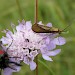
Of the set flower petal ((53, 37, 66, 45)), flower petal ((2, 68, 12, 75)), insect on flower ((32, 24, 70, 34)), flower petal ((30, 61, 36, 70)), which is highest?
insect on flower ((32, 24, 70, 34))

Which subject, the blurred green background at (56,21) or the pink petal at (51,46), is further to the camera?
the blurred green background at (56,21)

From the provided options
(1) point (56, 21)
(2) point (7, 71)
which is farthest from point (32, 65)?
(1) point (56, 21)

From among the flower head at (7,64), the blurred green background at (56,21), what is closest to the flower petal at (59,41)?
the flower head at (7,64)

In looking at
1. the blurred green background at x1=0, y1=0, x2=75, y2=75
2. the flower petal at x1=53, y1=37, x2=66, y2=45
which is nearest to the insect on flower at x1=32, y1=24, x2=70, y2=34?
the flower petal at x1=53, y1=37, x2=66, y2=45

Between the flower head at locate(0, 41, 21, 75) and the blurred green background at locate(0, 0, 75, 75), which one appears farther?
the blurred green background at locate(0, 0, 75, 75)

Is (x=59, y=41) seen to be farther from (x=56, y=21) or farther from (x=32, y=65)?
(x=56, y=21)

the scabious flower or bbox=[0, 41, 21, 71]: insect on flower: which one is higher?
the scabious flower

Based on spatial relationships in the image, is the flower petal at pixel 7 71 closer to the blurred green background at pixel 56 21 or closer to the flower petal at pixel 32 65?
the flower petal at pixel 32 65

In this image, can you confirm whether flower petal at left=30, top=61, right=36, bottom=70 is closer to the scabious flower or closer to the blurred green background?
the scabious flower

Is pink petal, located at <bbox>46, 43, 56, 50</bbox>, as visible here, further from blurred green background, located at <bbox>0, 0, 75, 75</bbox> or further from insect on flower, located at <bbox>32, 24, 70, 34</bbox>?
blurred green background, located at <bbox>0, 0, 75, 75</bbox>
